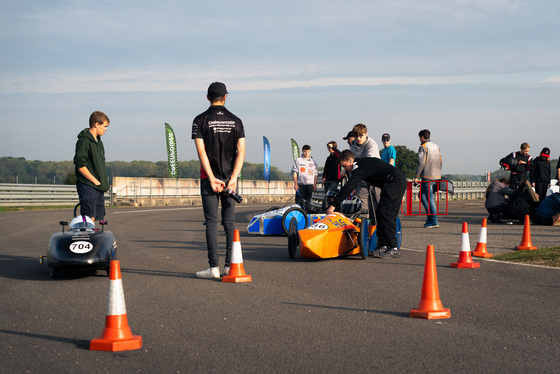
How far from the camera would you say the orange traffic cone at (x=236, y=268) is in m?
6.93

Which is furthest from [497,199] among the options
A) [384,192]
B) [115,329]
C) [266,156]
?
[266,156]

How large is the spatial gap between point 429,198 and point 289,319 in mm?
9581

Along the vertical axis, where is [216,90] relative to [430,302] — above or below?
above

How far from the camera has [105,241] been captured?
24.1 ft

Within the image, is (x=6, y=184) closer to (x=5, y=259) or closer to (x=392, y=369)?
(x=5, y=259)

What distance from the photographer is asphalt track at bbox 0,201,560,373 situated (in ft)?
13.0

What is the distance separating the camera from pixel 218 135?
7.23 meters

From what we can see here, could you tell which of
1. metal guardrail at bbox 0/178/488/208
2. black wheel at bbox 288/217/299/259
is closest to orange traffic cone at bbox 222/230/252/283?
black wheel at bbox 288/217/299/259

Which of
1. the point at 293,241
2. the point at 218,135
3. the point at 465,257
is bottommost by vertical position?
the point at 465,257

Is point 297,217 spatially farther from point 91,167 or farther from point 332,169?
point 91,167

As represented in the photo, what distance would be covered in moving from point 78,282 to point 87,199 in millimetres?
1596

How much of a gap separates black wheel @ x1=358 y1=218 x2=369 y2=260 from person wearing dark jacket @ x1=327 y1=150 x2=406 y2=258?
0.25 metres

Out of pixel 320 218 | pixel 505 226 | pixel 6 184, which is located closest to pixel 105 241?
pixel 320 218

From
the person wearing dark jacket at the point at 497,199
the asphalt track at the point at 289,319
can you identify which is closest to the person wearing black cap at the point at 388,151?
the person wearing dark jacket at the point at 497,199
